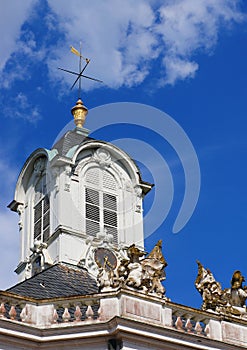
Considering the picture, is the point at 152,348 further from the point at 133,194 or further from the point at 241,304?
the point at 133,194

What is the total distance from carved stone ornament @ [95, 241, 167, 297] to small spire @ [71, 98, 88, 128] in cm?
1531

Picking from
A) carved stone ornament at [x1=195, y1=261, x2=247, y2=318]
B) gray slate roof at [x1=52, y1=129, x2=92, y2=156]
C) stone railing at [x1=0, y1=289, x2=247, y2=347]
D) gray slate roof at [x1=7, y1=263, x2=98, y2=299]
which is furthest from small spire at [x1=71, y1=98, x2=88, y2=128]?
stone railing at [x1=0, y1=289, x2=247, y2=347]

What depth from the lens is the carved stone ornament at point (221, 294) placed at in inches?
1228

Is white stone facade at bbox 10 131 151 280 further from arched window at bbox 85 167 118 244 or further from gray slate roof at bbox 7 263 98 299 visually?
gray slate roof at bbox 7 263 98 299

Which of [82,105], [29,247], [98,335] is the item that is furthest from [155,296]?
[82,105]

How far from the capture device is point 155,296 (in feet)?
96.1

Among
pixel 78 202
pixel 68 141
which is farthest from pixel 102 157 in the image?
pixel 78 202

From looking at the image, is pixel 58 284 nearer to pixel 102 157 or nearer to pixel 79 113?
pixel 102 157

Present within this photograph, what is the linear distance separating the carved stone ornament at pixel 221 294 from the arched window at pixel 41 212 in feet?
36.6

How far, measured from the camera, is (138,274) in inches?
1164

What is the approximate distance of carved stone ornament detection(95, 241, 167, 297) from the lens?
96.1ft

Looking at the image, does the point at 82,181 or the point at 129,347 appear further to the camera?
the point at 82,181

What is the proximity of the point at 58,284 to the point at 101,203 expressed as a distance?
Result: 7994mm

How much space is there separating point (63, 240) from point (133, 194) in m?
4.92
